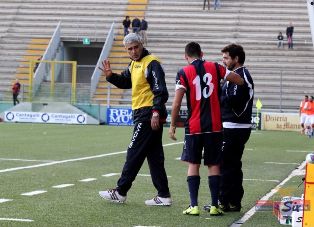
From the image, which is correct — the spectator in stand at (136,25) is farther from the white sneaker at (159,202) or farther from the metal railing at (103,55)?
the white sneaker at (159,202)

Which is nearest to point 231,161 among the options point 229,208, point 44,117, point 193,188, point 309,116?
point 229,208

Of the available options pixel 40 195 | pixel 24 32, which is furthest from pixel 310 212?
pixel 24 32

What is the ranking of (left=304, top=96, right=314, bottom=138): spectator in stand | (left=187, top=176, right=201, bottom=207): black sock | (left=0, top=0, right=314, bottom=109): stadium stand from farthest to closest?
(left=0, top=0, right=314, bottom=109): stadium stand, (left=304, top=96, right=314, bottom=138): spectator in stand, (left=187, top=176, right=201, bottom=207): black sock

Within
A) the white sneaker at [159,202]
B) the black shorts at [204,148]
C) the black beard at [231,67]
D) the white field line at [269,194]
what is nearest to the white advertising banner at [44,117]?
the white field line at [269,194]

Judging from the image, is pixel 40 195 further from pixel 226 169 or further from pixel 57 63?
pixel 57 63

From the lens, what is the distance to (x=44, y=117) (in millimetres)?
44625

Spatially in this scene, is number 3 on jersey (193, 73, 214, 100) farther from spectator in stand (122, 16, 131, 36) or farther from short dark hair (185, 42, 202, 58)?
spectator in stand (122, 16, 131, 36)

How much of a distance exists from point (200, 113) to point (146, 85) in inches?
43.0

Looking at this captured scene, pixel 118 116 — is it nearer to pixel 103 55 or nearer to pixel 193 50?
pixel 103 55

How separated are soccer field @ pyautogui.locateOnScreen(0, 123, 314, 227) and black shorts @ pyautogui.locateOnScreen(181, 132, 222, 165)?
0.63m

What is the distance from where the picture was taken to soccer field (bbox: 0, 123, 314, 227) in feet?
31.1

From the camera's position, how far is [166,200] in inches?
426

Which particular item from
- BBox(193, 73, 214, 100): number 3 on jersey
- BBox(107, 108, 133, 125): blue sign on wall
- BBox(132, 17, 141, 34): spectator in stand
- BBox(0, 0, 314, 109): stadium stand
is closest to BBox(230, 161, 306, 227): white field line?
BBox(193, 73, 214, 100): number 3 on jersey

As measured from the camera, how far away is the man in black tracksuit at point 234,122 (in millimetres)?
10594
